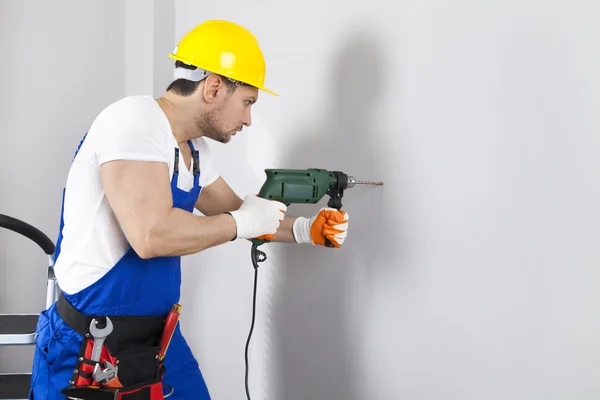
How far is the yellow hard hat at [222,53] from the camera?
154cm

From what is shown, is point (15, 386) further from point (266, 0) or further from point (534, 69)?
point (534, 69)

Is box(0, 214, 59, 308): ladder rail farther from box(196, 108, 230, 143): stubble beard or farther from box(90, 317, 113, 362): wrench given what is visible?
box(196, 108, 230, 143): stubble beard

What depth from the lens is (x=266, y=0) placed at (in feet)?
6.79

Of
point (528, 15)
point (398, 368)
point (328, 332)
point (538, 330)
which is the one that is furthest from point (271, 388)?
point (528, 15)

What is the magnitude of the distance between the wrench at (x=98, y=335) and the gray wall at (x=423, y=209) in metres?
0.69

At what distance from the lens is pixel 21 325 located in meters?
2.10

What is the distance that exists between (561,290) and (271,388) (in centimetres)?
121

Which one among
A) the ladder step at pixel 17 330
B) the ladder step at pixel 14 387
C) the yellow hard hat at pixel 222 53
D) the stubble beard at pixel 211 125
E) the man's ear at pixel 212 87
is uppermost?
the yellow hard hat at pixel 222 53

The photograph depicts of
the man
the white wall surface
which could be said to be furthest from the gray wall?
the man

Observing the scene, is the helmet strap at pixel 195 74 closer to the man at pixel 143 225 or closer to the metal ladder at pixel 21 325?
the man at pixel 143 225

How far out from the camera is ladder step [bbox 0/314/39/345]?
1.96 meters

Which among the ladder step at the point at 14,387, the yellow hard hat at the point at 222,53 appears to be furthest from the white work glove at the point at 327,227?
the ladder step at the point at 14,387

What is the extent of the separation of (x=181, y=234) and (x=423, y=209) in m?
0.61

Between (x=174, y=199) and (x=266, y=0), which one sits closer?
(x=174, y=199)
